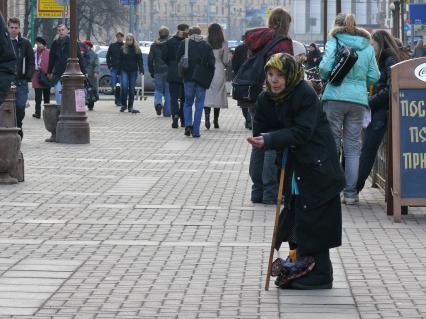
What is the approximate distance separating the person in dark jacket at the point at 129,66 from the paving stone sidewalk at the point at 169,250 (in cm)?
1199

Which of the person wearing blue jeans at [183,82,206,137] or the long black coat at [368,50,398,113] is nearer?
the long black coat at [368,50,398,113]

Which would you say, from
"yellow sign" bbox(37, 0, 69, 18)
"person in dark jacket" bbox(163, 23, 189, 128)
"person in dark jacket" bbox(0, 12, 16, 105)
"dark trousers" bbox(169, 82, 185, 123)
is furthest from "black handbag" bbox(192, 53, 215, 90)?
"yellow sign" bbox(37, 0, 69, 18)

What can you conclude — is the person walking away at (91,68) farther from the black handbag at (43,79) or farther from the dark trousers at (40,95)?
the black handbag at (43,79)

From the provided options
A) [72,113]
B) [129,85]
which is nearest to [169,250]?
[72,113]

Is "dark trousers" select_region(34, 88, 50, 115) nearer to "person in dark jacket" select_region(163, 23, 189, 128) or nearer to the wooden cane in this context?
"person in dark jacket" select_region(163, 23, 189, 128)

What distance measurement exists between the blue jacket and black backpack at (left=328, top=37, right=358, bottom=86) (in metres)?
0.05

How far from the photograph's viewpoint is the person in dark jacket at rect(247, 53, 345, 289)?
Answer: 7934 millimetres

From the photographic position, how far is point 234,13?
541 feet

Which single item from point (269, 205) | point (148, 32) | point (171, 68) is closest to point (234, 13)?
point (148, 32)

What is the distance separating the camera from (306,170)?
8.03 meters

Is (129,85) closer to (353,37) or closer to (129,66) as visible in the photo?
(129,66)

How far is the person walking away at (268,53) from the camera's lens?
12.1 meters

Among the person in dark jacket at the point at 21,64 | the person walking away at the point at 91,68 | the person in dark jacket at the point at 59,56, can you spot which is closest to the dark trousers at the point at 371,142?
the person in dark jacket at the point at 21,64

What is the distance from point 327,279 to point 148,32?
453 feet
